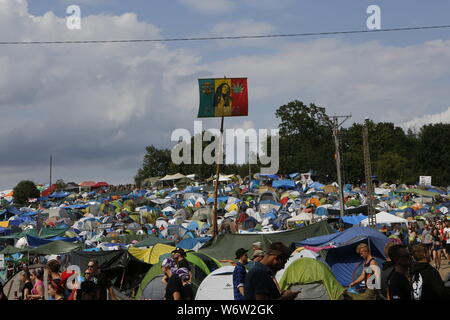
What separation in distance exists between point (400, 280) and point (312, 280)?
5988 millimetres

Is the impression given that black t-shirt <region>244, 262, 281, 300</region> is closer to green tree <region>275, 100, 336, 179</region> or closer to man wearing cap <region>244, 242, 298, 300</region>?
man wearing cap <region>244, 242, 298, 300</region>

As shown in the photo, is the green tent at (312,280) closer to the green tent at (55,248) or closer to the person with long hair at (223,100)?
the green tent at (55,248)

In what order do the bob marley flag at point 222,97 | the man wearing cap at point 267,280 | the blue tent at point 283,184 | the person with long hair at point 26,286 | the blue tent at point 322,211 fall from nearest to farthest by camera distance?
the man wearing cap at point 267,280
the person with long hair at point 26,286
the bob marley flag at point 222,97
the blue tent at point 322,211
the blue tent at point 283,184

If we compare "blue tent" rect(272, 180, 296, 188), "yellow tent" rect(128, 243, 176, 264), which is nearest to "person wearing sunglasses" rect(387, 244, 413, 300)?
"yellow tent" rect(128, 243, 176, 264)

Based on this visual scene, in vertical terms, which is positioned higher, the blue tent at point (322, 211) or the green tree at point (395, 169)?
the green tree at point (395, 169)

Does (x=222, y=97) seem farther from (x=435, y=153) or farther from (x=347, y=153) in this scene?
(x=347, y=153)

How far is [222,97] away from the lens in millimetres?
24484

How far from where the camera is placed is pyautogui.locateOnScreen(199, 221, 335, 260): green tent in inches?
717

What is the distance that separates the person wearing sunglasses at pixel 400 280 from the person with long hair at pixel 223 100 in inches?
726

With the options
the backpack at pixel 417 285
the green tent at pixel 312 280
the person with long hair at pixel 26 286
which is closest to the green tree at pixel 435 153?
the green tent at pixel 312 280

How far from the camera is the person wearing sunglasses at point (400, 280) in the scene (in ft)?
19.4

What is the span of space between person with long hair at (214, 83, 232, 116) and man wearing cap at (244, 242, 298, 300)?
61.3 feet

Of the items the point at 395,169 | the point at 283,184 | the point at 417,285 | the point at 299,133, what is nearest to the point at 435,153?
the point at 395,169
